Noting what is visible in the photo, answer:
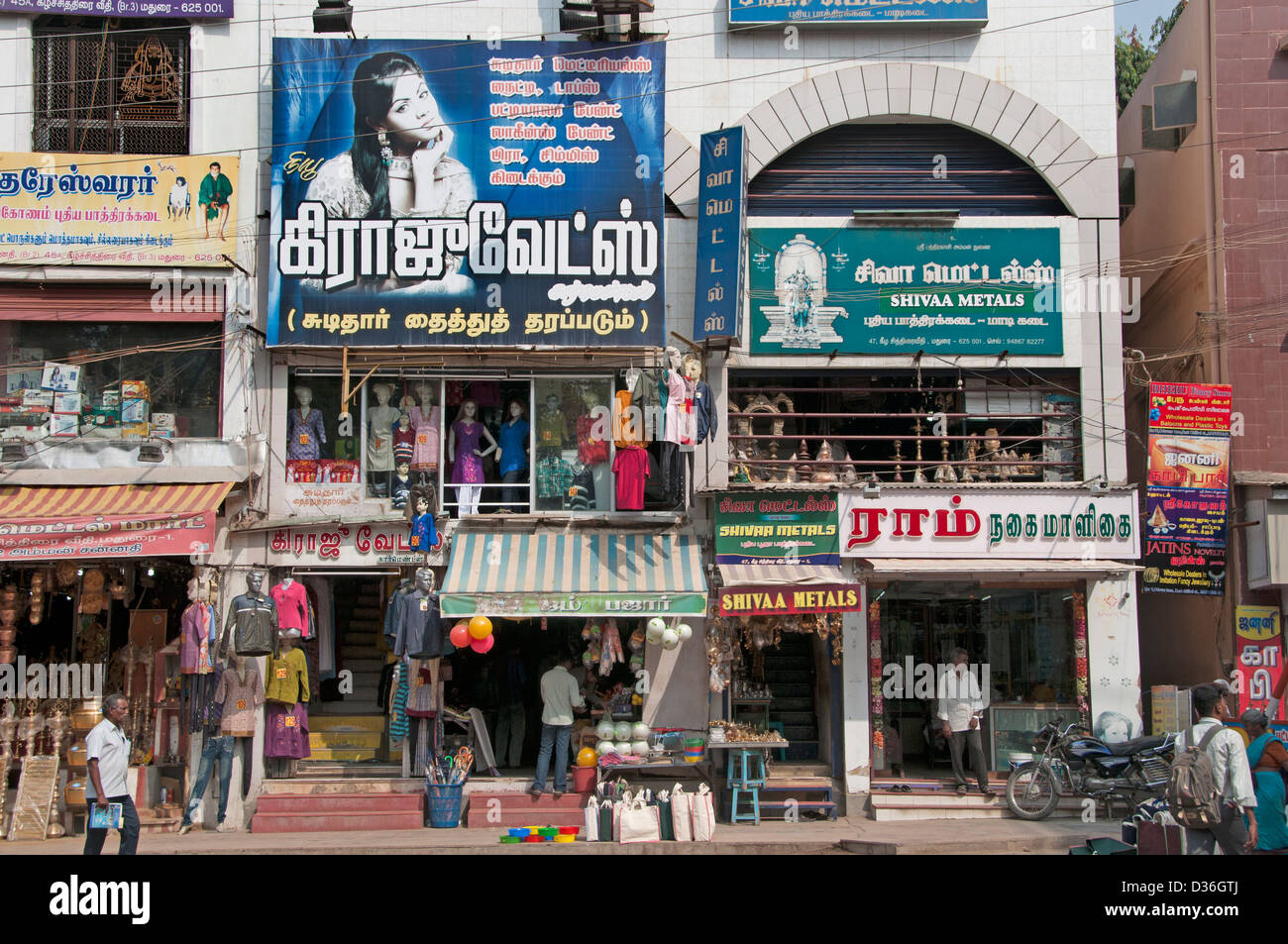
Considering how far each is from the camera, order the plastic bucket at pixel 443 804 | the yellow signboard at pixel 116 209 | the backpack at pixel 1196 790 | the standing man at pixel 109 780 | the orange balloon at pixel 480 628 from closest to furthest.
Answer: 1. the backpack at pixel 1196 790
2. the standing man at pixel 109 780
3. the orange balloon at pixel 480 628
4. the plastic bucket at pixel 443 804
5. the yellow signboard at pixel 116 209

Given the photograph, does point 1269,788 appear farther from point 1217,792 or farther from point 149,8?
point 149,8

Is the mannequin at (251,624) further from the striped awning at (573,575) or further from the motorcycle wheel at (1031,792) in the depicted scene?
the motorcycle wheel at (1031,792)

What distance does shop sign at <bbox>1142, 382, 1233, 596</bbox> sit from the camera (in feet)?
51.4

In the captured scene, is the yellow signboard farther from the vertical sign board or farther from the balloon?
the vertical sign board

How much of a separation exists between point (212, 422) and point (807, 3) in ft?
31.4

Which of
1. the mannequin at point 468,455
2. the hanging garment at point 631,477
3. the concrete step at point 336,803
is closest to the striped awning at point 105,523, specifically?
the mannequin at point 468,455

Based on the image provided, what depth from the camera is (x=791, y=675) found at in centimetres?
1648

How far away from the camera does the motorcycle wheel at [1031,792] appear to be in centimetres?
1454

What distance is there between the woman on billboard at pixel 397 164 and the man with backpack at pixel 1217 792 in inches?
399

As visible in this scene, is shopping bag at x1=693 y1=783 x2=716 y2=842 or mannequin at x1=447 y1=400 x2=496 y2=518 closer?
shopping bag at x1=693 y1=783 x2=716 y2=842

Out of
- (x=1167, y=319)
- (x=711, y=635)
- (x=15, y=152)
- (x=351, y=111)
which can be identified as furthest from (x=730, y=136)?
(x=15, y=152)

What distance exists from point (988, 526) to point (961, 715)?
2379mm

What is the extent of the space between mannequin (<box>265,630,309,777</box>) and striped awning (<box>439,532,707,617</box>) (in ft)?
7.64

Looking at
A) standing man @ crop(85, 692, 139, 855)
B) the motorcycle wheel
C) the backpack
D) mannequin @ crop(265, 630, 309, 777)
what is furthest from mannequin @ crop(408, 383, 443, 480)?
the backpack
